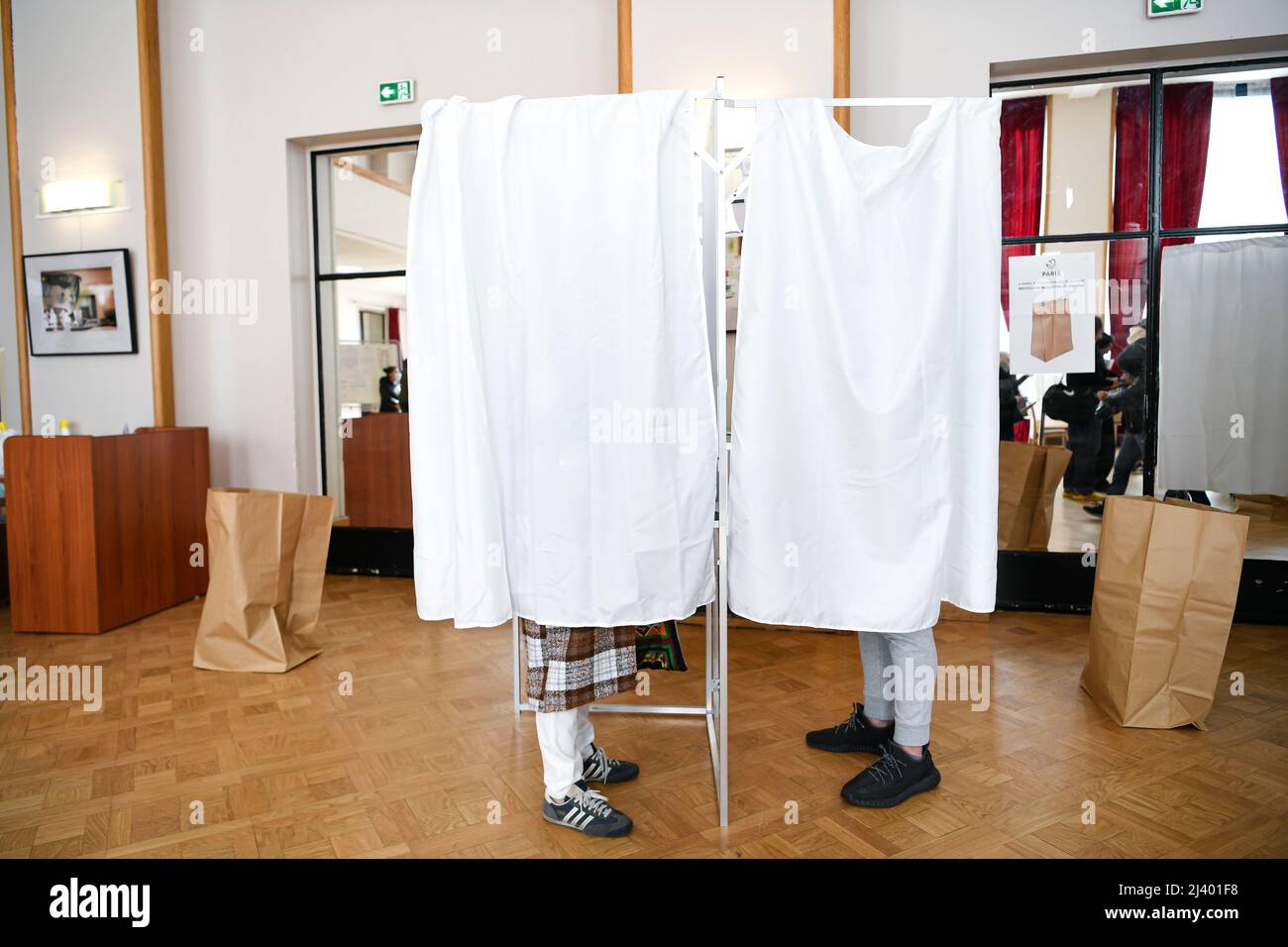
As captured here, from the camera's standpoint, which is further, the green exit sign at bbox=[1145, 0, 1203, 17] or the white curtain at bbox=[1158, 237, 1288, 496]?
the white curtain at bbox=[1158, 237, 1288, 496]

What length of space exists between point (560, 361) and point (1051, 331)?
2772mm

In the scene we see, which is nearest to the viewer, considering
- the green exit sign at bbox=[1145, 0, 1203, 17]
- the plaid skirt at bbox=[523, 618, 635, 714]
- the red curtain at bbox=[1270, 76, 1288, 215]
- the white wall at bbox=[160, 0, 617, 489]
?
the plaid skirt at bbox=[523, 618, 635, 714]

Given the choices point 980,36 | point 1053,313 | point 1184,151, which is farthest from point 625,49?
point 1184,151

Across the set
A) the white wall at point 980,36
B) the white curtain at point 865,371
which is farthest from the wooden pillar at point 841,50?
the white curtain at point 865,371

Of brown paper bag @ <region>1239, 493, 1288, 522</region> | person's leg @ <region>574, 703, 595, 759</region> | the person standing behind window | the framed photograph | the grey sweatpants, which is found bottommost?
person's leg @ <region>574, 703, 595, 759</region>

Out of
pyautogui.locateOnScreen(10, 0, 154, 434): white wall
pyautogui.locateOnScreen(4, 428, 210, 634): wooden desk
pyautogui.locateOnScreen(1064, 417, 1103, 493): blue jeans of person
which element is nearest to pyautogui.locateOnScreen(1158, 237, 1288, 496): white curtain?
pyautogui.locateOnScreen(1064, 417, 1103, 493): blue jeans of person

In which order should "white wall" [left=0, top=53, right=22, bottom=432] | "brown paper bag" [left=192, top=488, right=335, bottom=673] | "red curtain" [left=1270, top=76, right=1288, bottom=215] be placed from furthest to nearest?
"white wall" [left=0, top=53, right=22, bottom=432] → "red curtain" [left=1270, top=76, right=1288, bottom=215] → "brown paper bag" [left=192, top=488, right=335, bottom=673]

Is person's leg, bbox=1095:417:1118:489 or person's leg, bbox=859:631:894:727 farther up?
person's leg, bbox=1095:417:1118:489

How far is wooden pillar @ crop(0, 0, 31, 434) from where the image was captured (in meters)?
4.31

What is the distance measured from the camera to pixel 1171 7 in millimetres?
3342

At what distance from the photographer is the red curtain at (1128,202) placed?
3561 mm

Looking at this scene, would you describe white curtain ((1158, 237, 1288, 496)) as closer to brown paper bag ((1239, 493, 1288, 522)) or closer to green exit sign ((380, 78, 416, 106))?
brown paper bag ((1239, 493, 1288, 522))

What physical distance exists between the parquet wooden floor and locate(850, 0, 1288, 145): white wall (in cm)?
241
